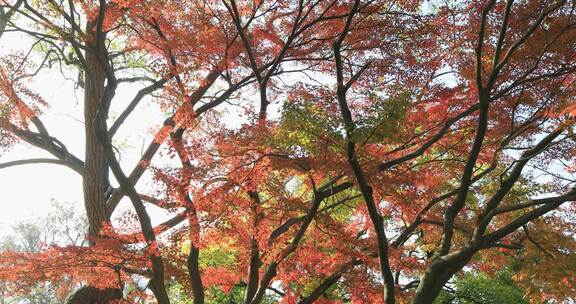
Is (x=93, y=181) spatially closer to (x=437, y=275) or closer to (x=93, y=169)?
(x=93, y=169)

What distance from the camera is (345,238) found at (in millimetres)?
8820

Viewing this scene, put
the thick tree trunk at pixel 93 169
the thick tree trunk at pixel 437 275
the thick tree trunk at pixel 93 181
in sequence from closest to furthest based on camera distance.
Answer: the thick tree trunk at pixel 437 275 → the thick tree trunk at pixel 93 181 → the thick tree trunk at pixel 93 169

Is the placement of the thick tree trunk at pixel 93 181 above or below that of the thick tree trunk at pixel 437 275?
above

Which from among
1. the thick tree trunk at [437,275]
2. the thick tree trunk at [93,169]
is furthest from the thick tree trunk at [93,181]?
the thick tree trunk at [437,275]

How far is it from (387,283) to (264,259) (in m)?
2.80

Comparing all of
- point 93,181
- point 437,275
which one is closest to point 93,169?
point 93,181

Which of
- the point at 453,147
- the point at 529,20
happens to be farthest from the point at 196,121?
the point at 529,20

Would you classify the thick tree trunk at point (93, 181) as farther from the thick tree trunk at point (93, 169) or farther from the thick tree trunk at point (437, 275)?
the thick tree trunk at point (437, 275)

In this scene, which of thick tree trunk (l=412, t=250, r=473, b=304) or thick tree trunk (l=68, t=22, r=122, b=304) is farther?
thick tree trunk (l=68, t=22, r=122, b=304)

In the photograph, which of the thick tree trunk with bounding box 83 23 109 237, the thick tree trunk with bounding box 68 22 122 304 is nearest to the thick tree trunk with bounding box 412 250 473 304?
the thick tree trunk with bounding box 68 22 122 304

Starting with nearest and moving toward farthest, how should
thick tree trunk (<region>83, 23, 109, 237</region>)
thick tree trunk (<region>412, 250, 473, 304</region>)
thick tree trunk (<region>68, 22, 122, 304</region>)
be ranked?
thick tree trunk (<region>412, 250, 473, 304</region>), thick tree trunk (<region>68, 22, 122, 304</region>), thick tree trunk (<region>83, 23, 109, 237</region>)

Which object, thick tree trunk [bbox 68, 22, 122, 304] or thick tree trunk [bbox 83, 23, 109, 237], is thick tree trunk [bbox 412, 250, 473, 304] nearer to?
thick tree trunk [bbox 68, 22, 122, 304]

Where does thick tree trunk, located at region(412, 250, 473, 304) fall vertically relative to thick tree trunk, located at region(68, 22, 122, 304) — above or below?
below

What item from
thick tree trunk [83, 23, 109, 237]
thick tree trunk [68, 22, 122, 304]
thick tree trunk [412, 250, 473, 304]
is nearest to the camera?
thick tree trunk [412, 250, 473, 304]
